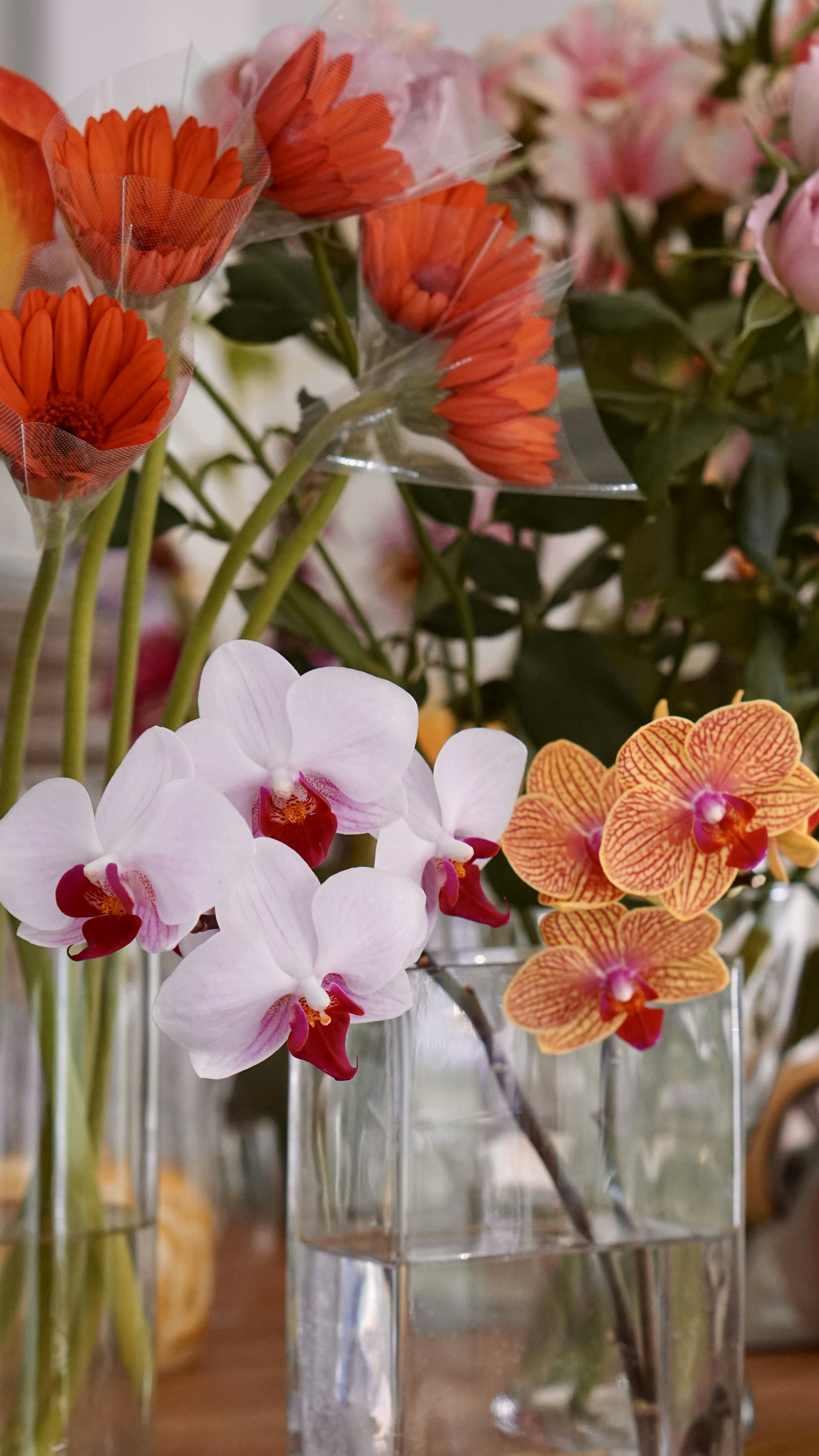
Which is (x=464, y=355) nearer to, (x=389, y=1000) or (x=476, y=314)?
(x=476, y=314)

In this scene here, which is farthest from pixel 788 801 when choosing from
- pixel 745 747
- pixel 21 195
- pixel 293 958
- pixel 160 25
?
pixel 160 25

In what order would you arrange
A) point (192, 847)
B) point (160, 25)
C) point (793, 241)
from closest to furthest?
point (192, 847)
point (793, 241)
point (160, 25)

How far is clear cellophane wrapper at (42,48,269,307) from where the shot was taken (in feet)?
0.95

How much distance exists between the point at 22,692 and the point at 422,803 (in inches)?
4.2

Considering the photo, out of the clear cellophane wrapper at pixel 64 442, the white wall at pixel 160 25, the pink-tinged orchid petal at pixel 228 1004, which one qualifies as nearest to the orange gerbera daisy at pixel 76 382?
the clear cellophane wrapper at pixel 64 442

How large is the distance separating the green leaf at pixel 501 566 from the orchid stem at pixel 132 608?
0.11 metres

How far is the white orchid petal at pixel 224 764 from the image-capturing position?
0.88 feet

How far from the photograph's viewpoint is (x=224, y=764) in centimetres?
27

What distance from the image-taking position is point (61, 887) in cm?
26

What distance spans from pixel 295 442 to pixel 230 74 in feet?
0.41

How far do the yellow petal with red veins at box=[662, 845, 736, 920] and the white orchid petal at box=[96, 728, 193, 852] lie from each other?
11cm

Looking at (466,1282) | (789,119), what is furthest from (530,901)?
(789,119)

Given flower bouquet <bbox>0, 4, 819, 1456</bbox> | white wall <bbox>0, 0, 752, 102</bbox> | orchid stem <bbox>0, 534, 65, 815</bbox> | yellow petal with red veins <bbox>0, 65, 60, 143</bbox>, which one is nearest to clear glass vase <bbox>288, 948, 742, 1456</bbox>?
flower bouquet <bbox>0, 4, 819, 1456</bbox>

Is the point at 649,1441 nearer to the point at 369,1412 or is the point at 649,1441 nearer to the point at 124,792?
the point at 369,1412
